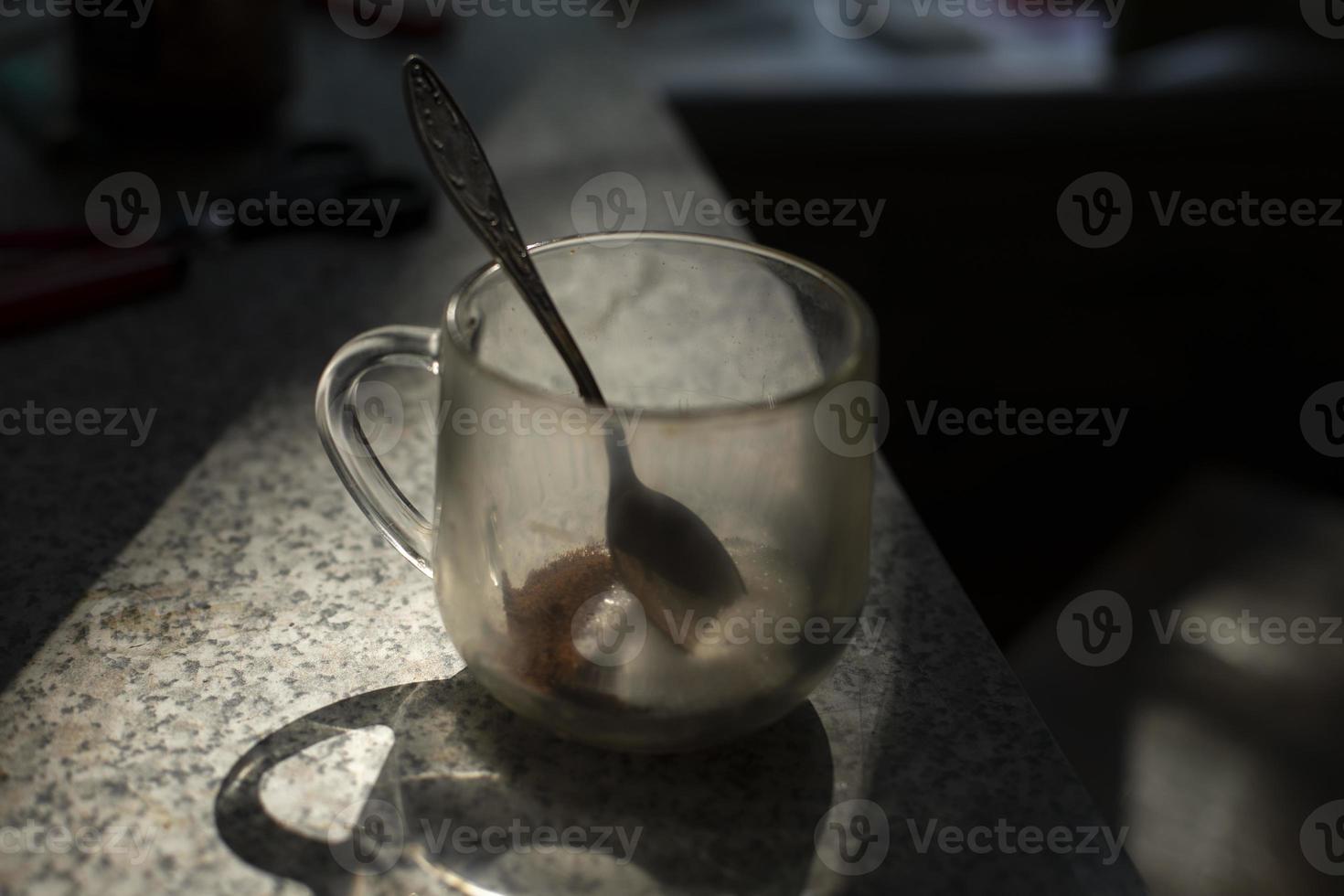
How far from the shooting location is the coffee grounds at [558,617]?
370 millimetres

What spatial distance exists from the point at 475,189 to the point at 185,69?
2.11ft

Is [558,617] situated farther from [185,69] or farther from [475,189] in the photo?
[185,69]

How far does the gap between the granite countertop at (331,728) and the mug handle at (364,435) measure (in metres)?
0.06

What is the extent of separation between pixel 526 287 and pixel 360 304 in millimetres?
391

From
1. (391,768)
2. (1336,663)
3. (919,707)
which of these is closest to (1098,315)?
(1336,663)

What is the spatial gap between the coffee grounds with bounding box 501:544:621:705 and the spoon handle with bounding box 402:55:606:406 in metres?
0.05

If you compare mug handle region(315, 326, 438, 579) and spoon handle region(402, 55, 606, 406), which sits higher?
spoon handle region(402, 55, 606, 406)

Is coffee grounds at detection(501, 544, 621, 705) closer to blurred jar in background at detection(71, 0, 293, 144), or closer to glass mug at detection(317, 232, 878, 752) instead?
glass mug at detection(317, 232, 878, 752)

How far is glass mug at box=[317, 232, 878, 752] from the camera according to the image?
35cm

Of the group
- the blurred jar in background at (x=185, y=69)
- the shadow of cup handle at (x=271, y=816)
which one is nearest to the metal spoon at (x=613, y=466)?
the shadow of cup handle at (x=271, y=816)

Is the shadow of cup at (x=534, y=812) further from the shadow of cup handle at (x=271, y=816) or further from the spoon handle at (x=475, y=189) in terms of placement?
the spoon handle at (x=475, y=189)

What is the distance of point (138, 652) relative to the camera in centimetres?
45

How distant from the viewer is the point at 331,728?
1.37 feet

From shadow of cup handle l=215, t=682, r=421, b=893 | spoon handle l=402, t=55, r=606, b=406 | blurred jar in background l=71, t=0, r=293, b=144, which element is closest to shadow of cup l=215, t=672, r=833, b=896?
shadow of cup handle l=215, t=682, r=421, b=893
